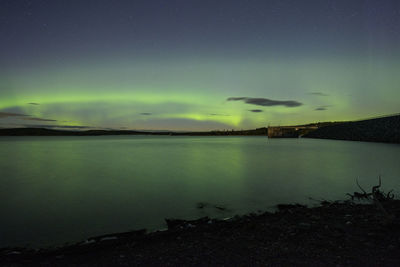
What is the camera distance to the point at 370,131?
94.6 meters

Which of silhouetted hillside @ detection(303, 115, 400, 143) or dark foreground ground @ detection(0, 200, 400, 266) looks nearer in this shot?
dark foreground ground @ detection(0, 200, 400, 266)

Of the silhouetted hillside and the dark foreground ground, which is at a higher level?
the silhouetted hillside

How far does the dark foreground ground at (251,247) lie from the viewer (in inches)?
193

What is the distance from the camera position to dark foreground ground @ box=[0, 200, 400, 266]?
4.90 meters

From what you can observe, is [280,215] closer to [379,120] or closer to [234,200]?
[234,200]

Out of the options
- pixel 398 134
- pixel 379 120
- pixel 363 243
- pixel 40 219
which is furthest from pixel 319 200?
pixel 379 120

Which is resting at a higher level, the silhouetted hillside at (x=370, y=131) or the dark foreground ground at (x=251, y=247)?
the silhouetted hillside at (x=370, y=131)

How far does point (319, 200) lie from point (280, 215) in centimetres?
525

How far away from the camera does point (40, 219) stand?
966 centimetres

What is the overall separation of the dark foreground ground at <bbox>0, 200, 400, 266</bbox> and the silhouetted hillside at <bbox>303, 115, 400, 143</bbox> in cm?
9178

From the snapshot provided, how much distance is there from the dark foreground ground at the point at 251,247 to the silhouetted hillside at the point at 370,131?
9178 centimetres

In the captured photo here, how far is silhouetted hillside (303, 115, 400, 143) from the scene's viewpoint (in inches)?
3162

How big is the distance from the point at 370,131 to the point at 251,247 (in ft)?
372

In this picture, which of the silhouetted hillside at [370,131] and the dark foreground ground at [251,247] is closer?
the dark foreground ground at [251,247]
